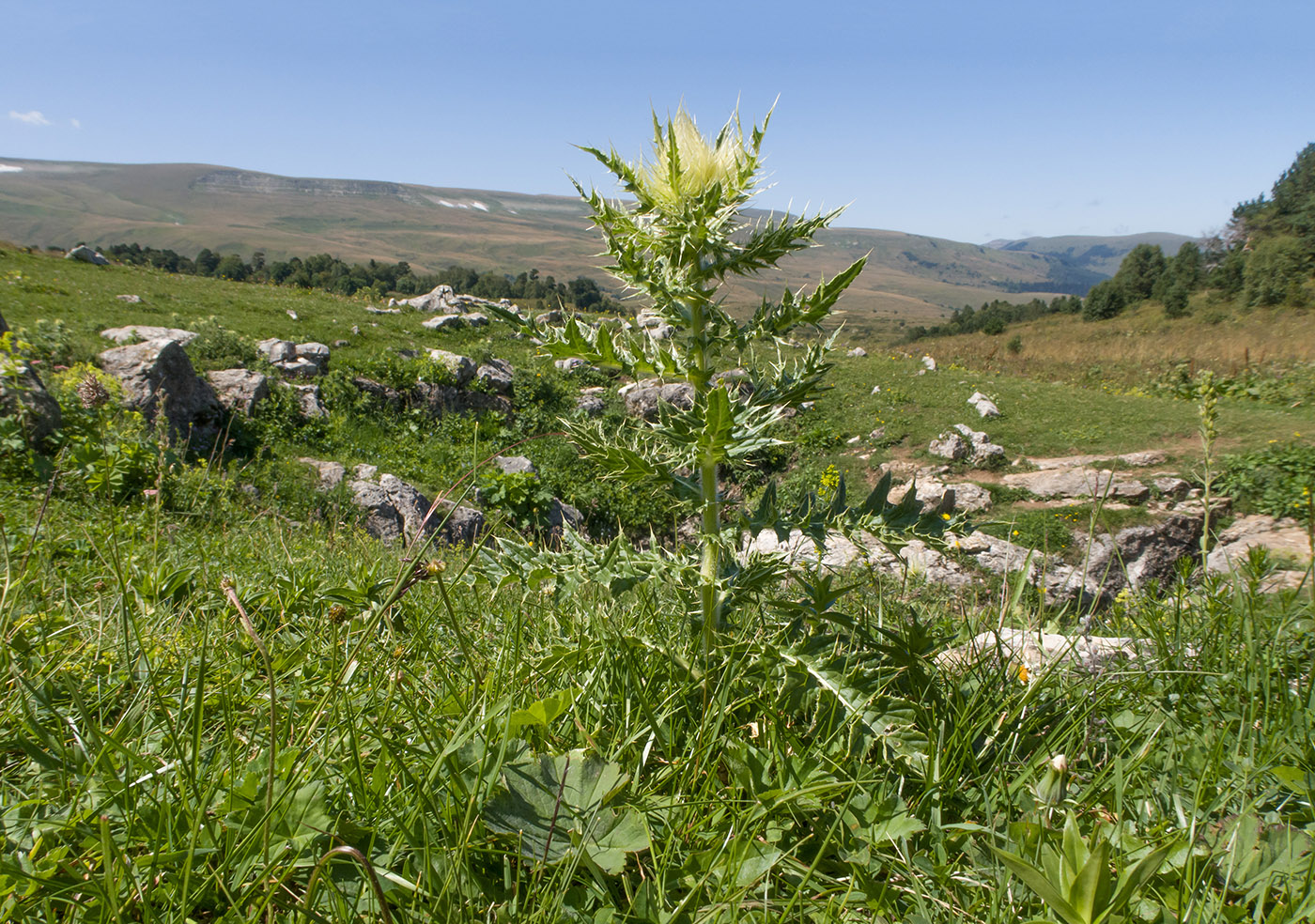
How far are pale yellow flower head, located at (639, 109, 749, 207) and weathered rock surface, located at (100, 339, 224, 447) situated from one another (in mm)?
10998

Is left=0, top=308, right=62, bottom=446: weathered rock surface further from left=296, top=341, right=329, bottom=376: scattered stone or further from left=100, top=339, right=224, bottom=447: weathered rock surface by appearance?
left=296, top=341, right=329, bottom=376: scattered stone

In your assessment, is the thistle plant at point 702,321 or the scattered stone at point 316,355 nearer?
the thistle plant at point 702,321

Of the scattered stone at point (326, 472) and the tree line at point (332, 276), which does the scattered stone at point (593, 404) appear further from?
the tree line at point (332, 276)

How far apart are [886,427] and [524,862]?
16.8 meters

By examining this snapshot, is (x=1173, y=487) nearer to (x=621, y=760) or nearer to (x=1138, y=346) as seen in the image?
(x=621, y=760)

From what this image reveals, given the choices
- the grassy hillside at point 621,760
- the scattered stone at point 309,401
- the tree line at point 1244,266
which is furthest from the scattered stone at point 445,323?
the tree line at point 1244,266

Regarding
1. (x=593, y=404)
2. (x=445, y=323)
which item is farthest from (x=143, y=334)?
(x=445, y=323)

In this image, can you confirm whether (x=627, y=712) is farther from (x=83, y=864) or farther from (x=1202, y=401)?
(x=1202, y=401)

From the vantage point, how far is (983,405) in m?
17.6

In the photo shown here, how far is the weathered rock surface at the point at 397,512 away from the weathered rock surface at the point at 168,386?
2.86 meters

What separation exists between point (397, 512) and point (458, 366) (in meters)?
7.11

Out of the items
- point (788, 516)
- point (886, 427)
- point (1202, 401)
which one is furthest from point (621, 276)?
point (886, 427)

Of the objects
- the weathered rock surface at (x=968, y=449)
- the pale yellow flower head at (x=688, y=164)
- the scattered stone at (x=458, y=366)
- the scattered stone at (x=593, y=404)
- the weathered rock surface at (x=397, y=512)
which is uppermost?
the pale yellow flower head at (x=688, y=164)

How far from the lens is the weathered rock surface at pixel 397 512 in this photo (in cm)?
1030
